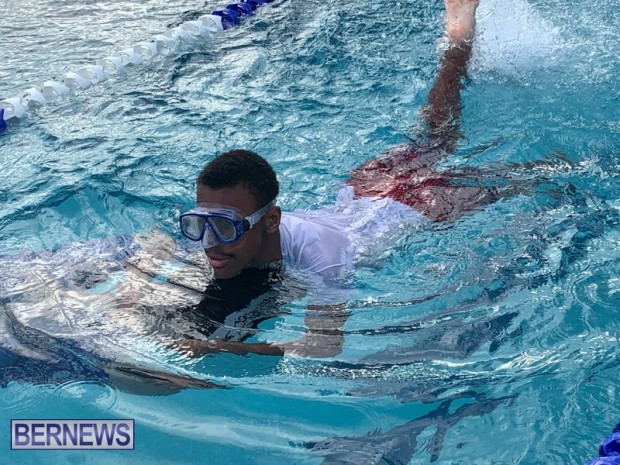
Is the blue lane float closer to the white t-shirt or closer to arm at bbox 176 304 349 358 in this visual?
the white t-shirt

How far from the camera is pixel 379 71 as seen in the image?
5.94 meters

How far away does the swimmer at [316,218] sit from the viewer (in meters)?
3.05

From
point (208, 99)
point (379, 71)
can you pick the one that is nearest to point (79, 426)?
point (208, 99)

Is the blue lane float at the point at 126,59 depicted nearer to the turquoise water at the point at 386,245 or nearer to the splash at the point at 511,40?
the turquoise water at the point at 386,245

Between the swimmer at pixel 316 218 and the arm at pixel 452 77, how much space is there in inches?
10.9

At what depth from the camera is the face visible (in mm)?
3100

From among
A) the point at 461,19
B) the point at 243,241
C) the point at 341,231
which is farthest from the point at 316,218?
the point at 461,19

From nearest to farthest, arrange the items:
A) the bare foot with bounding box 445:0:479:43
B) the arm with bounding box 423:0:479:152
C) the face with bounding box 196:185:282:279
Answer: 1. the face with bounding box 196:185:282:279
2. the arm with bounding box 423:0:479:152
3. the bare foot with bounding box 445:0:479:43

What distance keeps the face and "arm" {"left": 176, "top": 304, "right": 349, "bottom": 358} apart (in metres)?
0.34

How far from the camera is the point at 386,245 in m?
3.73

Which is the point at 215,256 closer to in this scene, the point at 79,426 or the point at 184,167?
the point at 79,426

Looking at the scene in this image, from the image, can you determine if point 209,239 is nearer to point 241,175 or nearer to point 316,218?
point 241,175

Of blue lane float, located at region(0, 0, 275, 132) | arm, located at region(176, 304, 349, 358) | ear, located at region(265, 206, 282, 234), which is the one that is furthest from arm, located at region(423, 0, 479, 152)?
blue lane float, located at region(0, 0, 275, 132)

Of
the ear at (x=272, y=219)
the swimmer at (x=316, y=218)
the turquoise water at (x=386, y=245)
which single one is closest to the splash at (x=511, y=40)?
the turquoise water at (x=386, y=245)
